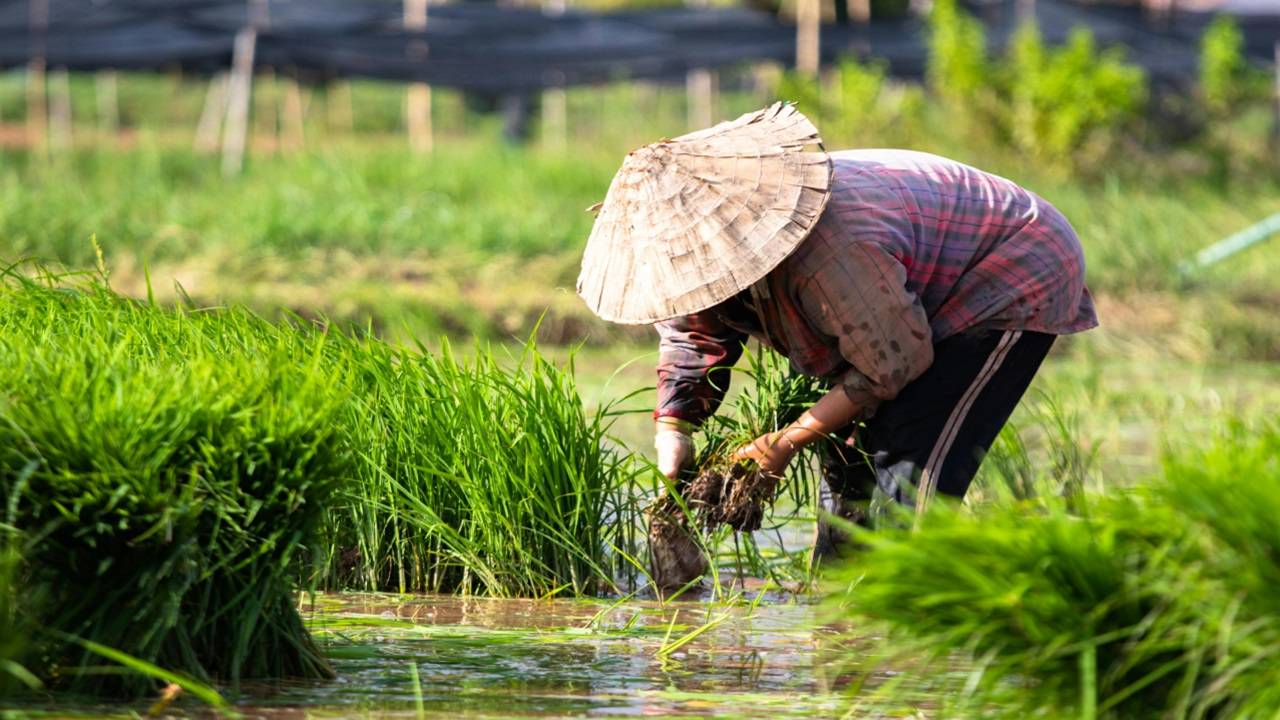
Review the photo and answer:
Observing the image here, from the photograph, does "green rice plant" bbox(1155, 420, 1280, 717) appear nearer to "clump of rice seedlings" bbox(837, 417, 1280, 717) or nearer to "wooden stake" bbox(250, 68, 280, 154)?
"clump of rice seedlings" bbox(837, 417, 1280, 717)

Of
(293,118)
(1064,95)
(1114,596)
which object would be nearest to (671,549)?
(1114,596)

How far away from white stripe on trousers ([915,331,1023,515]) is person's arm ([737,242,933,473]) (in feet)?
0.62

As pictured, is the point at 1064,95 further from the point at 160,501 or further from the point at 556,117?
the point at 160,501

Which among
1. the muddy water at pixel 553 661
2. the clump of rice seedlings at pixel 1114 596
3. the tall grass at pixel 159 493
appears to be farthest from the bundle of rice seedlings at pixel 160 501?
the clump of rice seedlings at pixel 1114 596

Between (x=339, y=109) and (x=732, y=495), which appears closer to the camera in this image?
(x=732, y=495)

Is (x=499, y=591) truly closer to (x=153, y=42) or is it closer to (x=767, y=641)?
(x=767, y=641)

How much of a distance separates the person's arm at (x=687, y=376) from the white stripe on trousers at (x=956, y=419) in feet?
1.63

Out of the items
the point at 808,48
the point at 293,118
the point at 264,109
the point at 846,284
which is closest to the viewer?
the point at 846,284

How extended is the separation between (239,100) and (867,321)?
11.5 meters

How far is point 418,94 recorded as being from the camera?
1579 cm

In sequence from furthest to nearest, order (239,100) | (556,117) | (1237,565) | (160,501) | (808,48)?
1. (556,117)
2. (808,48)
3. (239,100)
4. (160,501)
5. (1237,565)

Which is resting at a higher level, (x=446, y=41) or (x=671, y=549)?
(x=446, y=41)

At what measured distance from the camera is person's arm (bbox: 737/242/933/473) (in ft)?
11.6

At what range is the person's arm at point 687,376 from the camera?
399 cm
